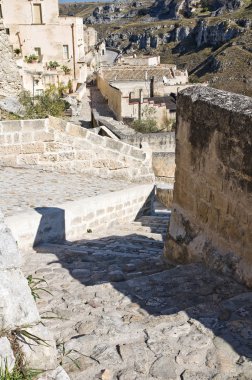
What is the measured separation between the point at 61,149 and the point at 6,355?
7.08 metres

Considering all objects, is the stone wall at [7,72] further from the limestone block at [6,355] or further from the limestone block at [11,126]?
the limestone block at [6,355]

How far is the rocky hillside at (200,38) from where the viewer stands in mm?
64312

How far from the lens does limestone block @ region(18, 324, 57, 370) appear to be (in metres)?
2.68

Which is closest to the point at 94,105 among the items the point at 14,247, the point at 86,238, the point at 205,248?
the point at 86,238

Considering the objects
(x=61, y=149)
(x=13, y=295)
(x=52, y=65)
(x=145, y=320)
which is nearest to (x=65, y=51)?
(x=52, y=65)

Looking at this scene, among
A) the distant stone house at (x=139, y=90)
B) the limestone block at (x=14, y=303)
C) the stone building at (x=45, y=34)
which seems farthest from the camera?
the stone building at (x=45, y=34)

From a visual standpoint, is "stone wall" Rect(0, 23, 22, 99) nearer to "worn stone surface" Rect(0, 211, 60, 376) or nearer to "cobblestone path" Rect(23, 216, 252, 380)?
"cobblestone path" Rect(23, 216, 252, 380)

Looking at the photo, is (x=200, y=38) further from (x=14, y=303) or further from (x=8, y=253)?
(x=14, y=303)

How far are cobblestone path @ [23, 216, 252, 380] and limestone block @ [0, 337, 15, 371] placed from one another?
18.0 inches

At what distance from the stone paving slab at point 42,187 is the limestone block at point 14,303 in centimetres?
364

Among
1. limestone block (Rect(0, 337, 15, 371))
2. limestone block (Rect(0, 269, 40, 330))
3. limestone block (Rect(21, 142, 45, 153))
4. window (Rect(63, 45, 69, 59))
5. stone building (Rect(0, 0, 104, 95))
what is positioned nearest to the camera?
limestone block (Rect(0, 337, 15, 371))

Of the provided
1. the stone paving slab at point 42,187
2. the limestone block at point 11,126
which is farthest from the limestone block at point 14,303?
the limestone block at point 11,126

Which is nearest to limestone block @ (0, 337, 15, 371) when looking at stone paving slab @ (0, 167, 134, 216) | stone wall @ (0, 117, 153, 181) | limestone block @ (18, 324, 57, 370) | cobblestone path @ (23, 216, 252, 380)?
limestone block @ (18, 324, 57, 370)

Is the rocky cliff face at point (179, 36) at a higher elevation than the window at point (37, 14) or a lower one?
lower
